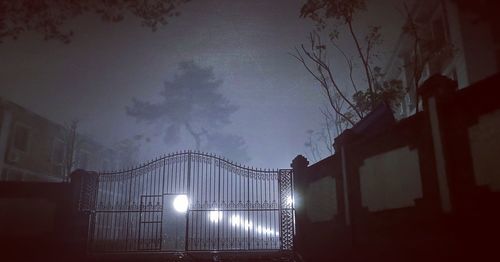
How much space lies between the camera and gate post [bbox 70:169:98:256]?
421 inches

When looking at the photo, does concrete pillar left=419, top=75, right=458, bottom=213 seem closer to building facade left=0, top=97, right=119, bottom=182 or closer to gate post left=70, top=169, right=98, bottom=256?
gate post left=70, top=169, right=98, bottom=256

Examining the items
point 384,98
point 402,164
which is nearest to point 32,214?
point 402,164

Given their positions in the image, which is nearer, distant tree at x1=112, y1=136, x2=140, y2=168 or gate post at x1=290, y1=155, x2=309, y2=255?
gate post at x1=290, y1=155, x2=309, y2=255

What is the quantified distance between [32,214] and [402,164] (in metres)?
9.83

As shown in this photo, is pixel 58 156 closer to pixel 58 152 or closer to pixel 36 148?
pixel 58 152

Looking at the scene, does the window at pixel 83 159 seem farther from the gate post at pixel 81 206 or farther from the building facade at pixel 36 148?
the gate post at pixel 81 206

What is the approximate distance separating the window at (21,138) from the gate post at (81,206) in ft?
54.7

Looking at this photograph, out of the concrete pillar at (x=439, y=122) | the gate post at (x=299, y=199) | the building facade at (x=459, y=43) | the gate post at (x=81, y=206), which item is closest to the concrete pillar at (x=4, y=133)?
the gate post at (x=81, y=206)

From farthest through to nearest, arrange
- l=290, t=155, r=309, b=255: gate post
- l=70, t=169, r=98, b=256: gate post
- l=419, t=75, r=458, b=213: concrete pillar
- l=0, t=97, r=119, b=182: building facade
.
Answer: l=0, t=97, r=119, b=182: building facade → l=290, t=155, r=309, b=255: gate post → l=70, t=169, r=98, b=256: gate post → l=419, t=75, r=458, b=213: concrete pillar

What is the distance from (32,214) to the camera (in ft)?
34.6

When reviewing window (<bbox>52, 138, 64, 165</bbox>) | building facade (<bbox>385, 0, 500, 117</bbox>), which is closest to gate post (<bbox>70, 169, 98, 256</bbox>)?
building facade (<bbox>385, 0, 500, 117</bbox>)

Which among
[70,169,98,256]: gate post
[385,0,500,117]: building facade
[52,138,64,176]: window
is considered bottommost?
[70,169,98,256]: gate post

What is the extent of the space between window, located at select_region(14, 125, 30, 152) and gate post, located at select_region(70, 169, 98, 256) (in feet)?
54.7

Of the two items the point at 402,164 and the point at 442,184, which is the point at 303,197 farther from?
the point at 442,184
